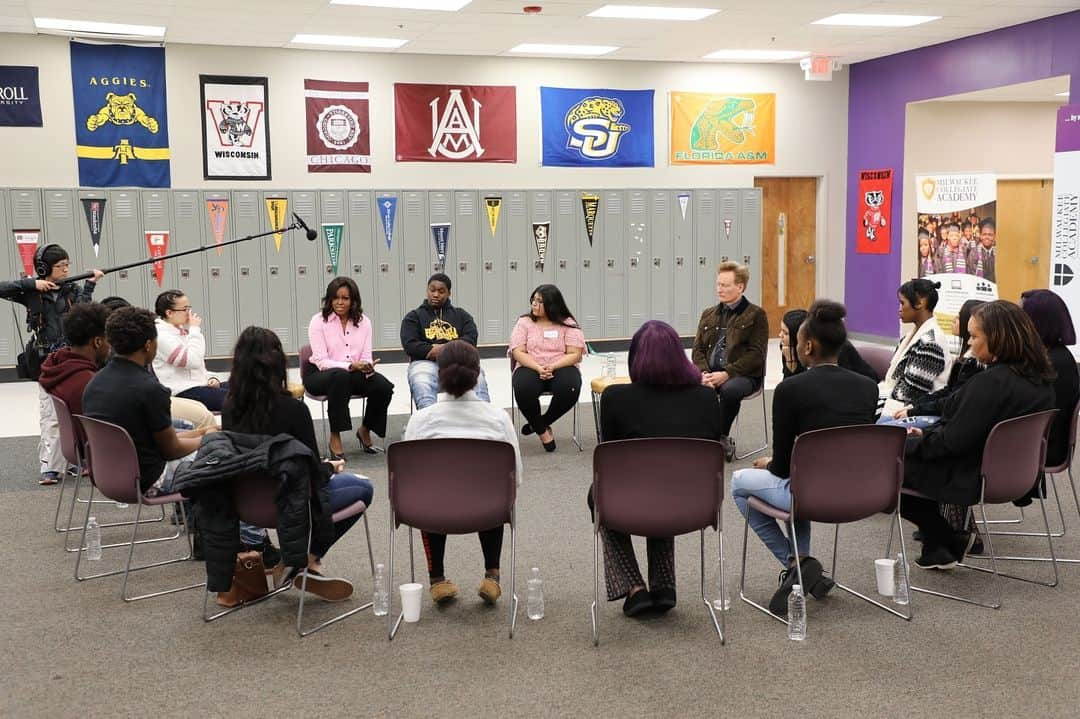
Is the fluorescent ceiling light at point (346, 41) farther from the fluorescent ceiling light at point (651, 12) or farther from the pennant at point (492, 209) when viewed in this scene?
the fluorescent ceiling light at point (651, 12)

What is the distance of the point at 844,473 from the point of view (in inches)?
139

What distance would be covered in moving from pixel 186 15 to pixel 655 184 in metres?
5.19

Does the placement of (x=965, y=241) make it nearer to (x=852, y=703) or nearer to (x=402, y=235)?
(x=402, y=235)

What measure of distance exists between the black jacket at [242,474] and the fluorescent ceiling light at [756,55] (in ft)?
28.0

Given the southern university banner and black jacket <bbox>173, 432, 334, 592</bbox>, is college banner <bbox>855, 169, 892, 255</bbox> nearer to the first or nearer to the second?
the southern university banner

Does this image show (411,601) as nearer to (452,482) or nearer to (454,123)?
(452,482)

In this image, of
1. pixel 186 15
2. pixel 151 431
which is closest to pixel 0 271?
pixel 186 15

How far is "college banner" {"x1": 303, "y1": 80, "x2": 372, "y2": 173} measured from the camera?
10.4 meters

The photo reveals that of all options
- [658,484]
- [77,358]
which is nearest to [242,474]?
[658,484]

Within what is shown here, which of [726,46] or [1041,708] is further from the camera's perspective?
[726,46]

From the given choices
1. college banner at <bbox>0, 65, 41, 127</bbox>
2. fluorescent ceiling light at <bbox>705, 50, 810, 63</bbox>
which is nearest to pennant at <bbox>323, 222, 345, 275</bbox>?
college banner at <bbox>0, 65, 41, 127</bbox>

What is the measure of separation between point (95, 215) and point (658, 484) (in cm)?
778

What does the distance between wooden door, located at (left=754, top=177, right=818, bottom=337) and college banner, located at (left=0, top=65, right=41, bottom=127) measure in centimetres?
752

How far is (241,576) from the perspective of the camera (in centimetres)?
385
